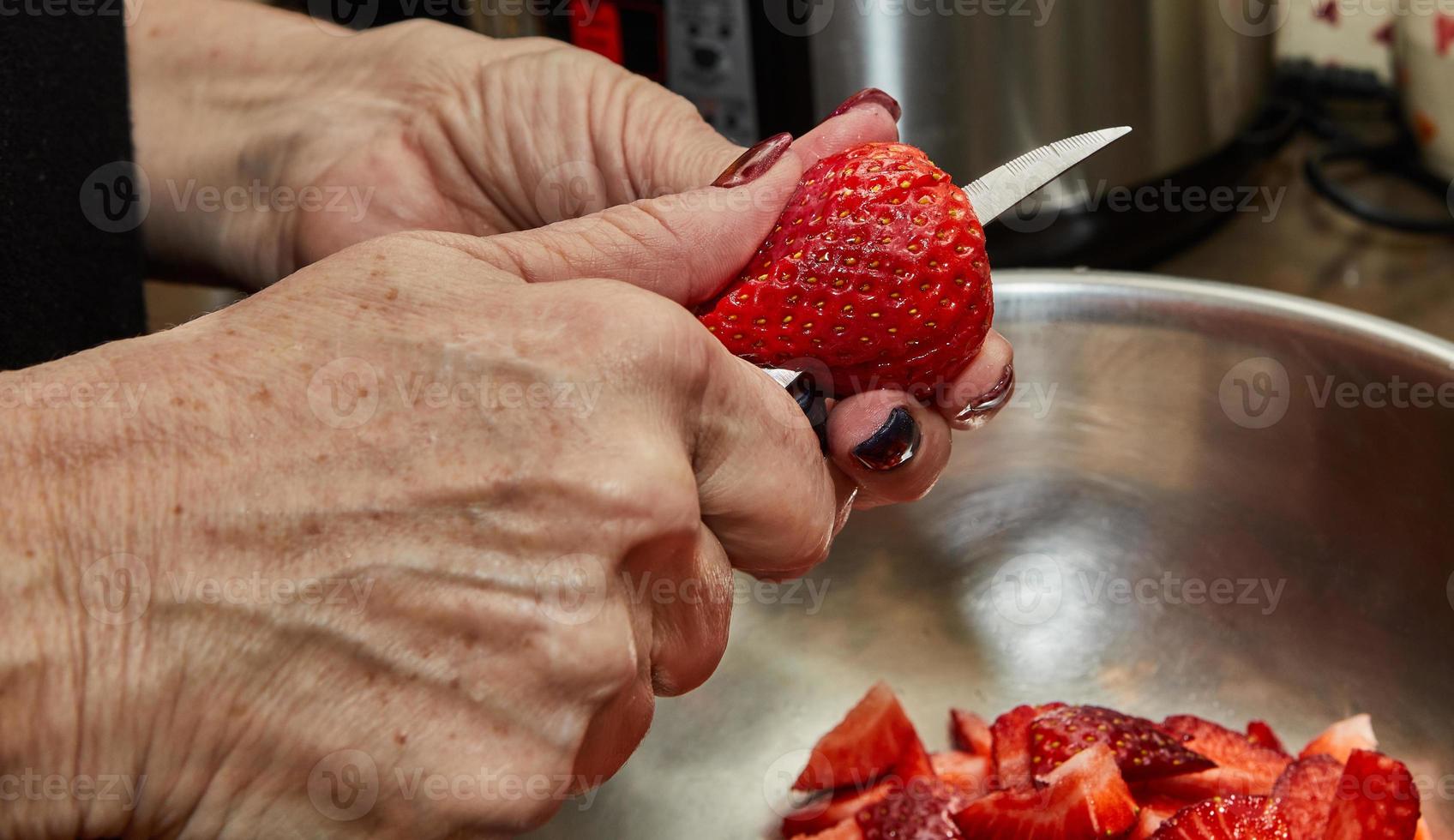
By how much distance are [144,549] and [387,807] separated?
12cm

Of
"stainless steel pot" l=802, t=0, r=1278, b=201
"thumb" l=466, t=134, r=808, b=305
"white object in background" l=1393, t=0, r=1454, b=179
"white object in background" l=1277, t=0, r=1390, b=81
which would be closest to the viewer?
"thumb" l=466, t=134, r=808, b=305

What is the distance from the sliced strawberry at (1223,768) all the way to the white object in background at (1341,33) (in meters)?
0.95

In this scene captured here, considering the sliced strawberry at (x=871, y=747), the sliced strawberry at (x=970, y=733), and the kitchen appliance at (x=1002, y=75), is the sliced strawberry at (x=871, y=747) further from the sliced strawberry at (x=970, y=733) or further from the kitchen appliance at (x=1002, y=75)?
the kitchen appliance at (x=1002, y=75)

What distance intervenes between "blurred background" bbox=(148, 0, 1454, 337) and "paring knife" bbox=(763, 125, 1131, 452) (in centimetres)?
39

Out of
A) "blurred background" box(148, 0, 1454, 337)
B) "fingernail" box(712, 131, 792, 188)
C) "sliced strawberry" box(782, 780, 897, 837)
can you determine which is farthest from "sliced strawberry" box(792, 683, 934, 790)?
"blurred background" box(148, 0, 1454, 337)

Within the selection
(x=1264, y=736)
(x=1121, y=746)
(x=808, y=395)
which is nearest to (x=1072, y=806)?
(x=1121, y=746)

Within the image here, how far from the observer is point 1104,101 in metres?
1.03

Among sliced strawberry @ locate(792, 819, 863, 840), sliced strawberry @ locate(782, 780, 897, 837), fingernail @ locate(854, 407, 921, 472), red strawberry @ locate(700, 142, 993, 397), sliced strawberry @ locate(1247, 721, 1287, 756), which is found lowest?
sliced strawberry @ locate(782, 780, 897, 837)

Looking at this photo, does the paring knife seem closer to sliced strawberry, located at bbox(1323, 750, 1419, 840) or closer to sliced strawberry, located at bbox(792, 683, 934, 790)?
sliced strawberry, located at bbox(792, 683, 934, 790)

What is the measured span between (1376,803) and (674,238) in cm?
47

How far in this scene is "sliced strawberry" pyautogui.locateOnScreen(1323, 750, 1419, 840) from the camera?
0.63m

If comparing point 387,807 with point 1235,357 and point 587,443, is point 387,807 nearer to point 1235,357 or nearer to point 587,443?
point 587,443

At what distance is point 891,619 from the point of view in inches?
34.2

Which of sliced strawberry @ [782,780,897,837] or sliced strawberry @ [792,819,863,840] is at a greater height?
sliced strawberry @ [792,819,863,840]
